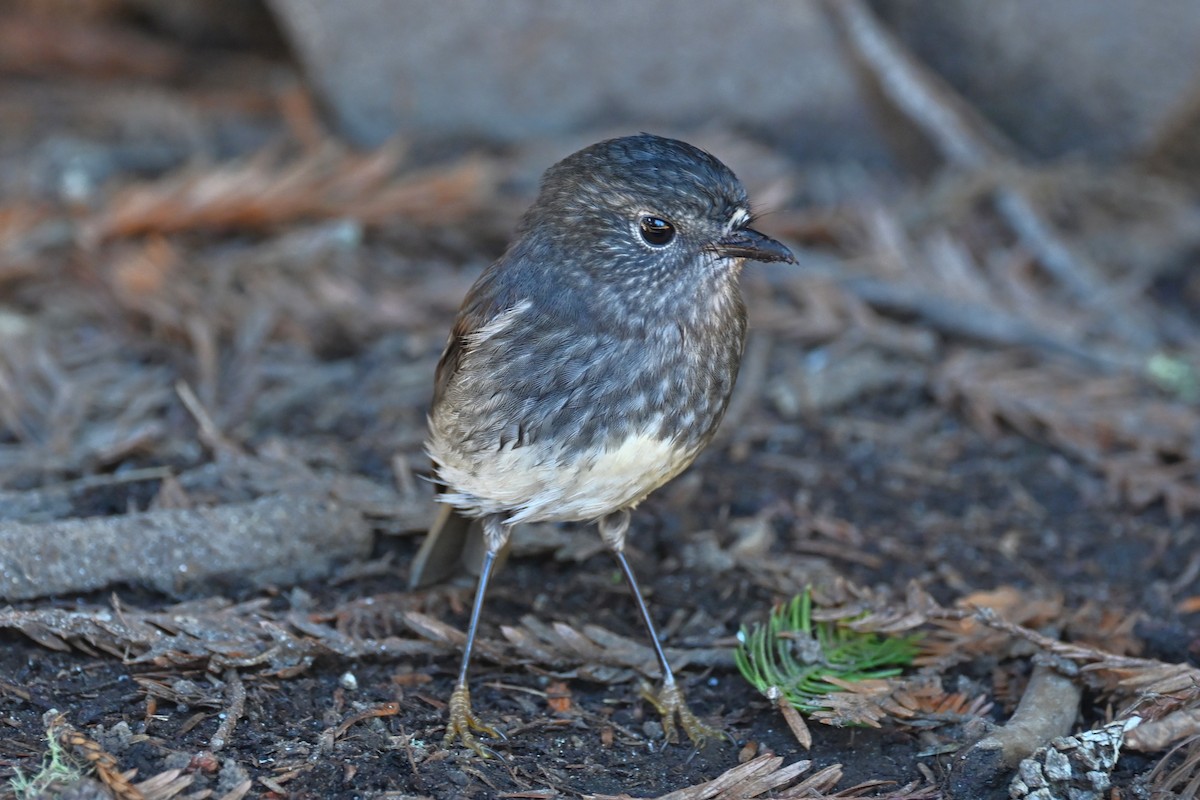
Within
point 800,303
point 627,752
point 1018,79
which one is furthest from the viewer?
point 1018,79

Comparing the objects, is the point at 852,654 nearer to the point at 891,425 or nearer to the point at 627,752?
the point at 627,752

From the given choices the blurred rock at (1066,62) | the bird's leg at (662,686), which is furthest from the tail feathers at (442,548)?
the blurred rock at (1066,62)

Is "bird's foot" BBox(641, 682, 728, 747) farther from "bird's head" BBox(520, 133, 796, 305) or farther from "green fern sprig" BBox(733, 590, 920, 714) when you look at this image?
"bird's head" BBox(520, 133, 796, 305)

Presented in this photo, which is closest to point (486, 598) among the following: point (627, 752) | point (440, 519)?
point (440, 519)

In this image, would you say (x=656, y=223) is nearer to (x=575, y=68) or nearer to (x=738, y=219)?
(x=738, y=219)

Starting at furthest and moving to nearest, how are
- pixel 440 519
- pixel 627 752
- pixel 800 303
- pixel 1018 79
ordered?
1. pixel 1018 79
2. pixel 800 303
3. pixel 440 519
4. pixel 627 752

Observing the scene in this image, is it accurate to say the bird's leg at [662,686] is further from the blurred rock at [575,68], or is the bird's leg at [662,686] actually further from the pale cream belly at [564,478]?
the blurred rock at [575,68]

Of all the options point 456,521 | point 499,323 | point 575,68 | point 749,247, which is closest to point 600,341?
point 499,323
